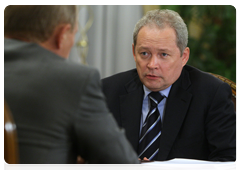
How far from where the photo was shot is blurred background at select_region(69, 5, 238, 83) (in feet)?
11.0

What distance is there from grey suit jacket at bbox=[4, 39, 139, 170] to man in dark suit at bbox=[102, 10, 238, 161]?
2.66ft

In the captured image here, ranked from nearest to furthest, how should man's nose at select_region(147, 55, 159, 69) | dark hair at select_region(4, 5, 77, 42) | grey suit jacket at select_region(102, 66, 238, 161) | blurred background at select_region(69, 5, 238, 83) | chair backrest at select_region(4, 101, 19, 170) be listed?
1. chair backrest at select_region(4, 101, 19, 170)
2. dark hair at select_region(4, 5, 77, 42)
3. grey suit jacket at select_region(102, 66, 238, 161)
4. man's nose at select_region(147, 55, 159, 69)
5. blurred background at select_region(69, 5, 238, 83)

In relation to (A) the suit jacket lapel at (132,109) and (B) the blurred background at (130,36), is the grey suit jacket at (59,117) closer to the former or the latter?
(A) the suit jacket lapel at (132,109)

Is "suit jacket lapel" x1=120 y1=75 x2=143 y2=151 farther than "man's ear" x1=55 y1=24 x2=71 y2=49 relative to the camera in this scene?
Yes

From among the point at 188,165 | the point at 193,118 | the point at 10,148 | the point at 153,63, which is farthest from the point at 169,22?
the point at 10,148

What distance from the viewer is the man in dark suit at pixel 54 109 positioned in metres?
0.77

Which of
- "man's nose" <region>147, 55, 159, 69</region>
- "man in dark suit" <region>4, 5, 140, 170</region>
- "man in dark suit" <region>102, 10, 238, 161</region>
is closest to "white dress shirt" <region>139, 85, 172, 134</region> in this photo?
"man in dark suit" <region>102, 10, 238, 161</region>

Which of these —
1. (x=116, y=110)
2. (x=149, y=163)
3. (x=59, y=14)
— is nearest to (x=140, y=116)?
(x=116, y=110)

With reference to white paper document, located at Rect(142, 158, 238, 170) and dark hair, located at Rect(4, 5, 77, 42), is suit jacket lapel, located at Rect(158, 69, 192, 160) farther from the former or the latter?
dark hair, located at Rect(4, 5, 77, 42)

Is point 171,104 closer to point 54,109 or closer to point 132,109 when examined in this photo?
point 132,109

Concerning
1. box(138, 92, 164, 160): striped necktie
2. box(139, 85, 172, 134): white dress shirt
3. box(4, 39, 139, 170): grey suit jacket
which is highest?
box(4, 39, 139, 170): grey suit jacket

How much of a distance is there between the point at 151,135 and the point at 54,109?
0.92m

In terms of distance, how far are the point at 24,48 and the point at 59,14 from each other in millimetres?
134

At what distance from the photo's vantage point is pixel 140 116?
66.6 inches
